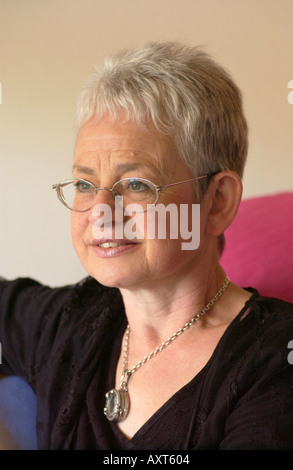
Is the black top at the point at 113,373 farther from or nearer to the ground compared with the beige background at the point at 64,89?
nearer to the ground

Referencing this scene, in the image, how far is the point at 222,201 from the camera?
126 cm

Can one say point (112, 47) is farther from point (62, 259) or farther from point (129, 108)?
point (129, 108)

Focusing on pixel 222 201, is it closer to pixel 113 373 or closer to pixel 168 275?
pixel 168 275

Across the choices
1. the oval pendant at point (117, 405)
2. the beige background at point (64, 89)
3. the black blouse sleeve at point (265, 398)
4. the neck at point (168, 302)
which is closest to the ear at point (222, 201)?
the neck at point (168, 302)

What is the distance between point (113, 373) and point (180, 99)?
2.21 ft

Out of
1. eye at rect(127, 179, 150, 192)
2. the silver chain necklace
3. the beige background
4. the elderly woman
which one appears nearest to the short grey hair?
the elderly woman

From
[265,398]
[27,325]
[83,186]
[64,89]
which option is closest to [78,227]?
[83,186]

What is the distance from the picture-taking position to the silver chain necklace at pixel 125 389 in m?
1.25

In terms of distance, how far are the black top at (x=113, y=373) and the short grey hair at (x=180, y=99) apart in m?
0.36

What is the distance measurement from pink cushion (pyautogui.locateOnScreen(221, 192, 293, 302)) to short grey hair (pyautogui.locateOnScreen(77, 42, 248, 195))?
0.38 m

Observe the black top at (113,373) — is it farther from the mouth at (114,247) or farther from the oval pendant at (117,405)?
the mouth at (114,247)

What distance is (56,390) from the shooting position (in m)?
1.40
